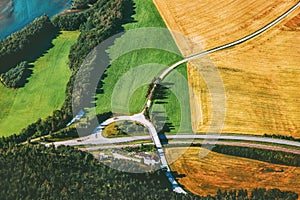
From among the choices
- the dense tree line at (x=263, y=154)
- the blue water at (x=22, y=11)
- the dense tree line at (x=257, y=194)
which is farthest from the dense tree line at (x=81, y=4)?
the dense tree line at (x=257, y=194)

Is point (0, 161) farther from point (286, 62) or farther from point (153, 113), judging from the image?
point (286, 62)

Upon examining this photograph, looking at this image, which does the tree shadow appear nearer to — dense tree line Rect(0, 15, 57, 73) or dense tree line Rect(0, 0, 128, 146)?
dense tree line Rect(0, 0, 128, 146)

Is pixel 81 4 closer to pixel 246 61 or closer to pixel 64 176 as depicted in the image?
pixel 246 61

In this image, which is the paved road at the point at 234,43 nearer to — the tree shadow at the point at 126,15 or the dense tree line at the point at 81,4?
the tree shadow at the point at 126,15

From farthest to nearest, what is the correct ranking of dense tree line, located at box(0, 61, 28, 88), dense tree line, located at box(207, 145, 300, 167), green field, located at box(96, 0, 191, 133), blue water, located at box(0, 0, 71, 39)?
1. blue water, located at box(0, 0, 71, 39)
2. dense tree line, located at box(0, 61, 28, 88)
3. green field, located at box(96, 0, 191, 133)
4. dense tree line, located at box(207, 145, 300, 167)

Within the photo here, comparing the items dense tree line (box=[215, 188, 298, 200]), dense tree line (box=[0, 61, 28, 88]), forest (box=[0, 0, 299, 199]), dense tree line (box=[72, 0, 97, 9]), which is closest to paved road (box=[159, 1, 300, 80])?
forest (box=[0, 0, 299, 199])

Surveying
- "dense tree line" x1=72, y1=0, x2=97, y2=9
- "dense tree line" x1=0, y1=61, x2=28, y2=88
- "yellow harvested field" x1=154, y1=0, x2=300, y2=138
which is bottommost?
"yellow harvested field" x1=154, y1=0, x2=300, y2=138

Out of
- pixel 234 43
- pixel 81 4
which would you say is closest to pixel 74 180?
pixel 234 43
